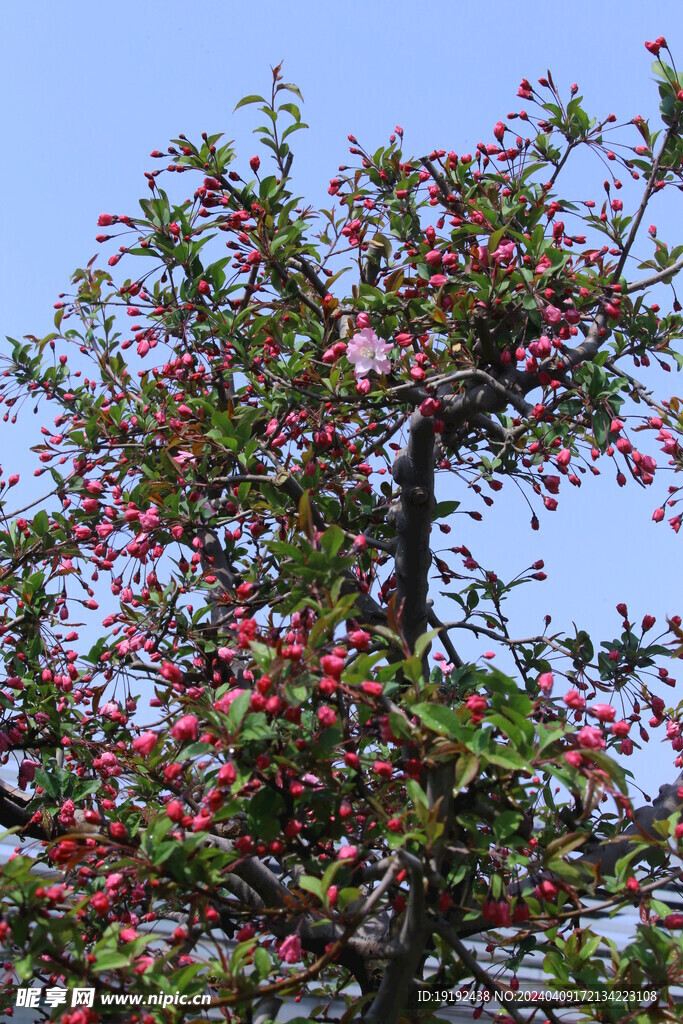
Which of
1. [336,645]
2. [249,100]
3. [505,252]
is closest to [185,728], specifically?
[336,645]

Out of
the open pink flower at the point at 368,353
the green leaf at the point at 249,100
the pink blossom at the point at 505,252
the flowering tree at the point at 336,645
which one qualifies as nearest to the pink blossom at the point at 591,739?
the flowering tree at the point at 336,645

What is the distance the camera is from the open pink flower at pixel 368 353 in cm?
254

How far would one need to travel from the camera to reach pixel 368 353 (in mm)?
2561

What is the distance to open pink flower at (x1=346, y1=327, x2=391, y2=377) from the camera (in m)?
2.54

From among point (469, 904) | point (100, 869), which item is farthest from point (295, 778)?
point (469, 904)

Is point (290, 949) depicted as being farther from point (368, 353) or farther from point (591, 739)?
point (368, 353)

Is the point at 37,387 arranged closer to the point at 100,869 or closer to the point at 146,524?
the point at 146,524

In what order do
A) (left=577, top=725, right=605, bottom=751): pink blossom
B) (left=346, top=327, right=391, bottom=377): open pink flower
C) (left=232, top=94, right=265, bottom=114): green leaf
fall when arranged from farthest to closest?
1. (left=232, top=94, right=265, bottom=114): green leaf
2. (left=346, top=327, right=391, bottom=377): open pink flower
3. (left=577, top=725, right=605, bottom=751): pink blossom

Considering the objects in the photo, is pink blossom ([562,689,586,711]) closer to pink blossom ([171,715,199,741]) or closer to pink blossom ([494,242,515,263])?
pink blossom ([171,715,199,741])

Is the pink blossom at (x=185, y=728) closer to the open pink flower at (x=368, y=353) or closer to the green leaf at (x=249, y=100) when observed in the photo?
the open pink flower at (x=368, y=353)

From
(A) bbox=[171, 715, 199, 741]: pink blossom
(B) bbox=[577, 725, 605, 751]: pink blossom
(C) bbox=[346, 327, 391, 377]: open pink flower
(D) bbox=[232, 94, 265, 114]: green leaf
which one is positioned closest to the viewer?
(B) bbox=[577, 725, 605, 751]: pink blossom

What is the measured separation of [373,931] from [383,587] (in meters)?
1.08

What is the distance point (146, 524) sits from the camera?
9.18ft

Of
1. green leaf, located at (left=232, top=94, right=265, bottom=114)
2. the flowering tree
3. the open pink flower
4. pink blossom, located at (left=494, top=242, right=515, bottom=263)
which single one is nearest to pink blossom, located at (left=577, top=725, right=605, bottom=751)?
the flowering tree
